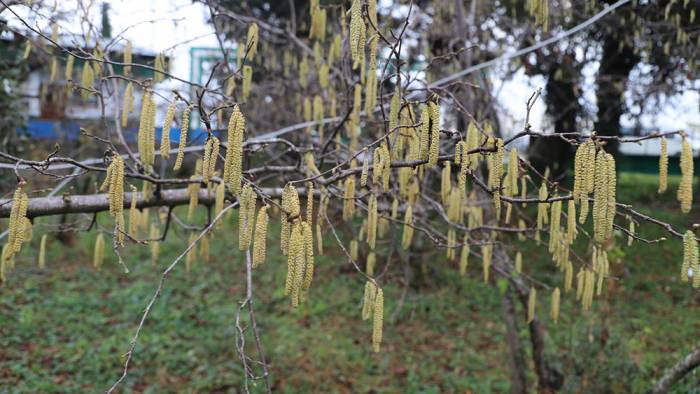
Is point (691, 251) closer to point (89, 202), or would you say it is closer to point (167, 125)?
point (167, 125)

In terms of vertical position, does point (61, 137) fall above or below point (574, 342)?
above

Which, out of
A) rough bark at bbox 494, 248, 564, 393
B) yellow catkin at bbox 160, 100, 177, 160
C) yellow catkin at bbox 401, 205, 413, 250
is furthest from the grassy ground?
yellow catkin at bbox 160, 100, 177, 160

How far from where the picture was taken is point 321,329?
568cm

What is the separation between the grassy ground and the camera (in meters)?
4.32

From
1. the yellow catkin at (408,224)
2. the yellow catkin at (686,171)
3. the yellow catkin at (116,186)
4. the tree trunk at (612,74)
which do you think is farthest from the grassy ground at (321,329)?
the yellow catkin at (116,186)

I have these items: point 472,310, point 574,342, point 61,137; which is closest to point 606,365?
point 574,342

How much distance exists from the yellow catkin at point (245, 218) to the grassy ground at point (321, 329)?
2650 millimetres

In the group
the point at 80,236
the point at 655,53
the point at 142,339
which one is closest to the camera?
the point at 142,339

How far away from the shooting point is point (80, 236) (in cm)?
812

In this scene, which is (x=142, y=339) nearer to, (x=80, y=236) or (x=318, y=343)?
(x=318, y=343)

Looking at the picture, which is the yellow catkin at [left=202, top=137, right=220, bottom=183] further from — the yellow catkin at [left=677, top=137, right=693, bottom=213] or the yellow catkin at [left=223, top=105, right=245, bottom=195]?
the yellow catkin at [left=677, top=137, right=693, bottom=213]

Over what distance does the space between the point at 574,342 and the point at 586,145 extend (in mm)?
3072

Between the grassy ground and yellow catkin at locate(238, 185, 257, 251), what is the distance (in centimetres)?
265

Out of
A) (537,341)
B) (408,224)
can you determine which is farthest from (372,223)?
(537,341)
